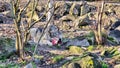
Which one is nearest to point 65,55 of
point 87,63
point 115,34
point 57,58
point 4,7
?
point 57,58

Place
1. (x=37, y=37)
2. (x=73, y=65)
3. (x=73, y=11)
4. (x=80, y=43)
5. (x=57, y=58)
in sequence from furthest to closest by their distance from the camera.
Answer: (x=73, y=11)
(x=37, y=37)
(x=80, y=43)
(x=57, y=58)
(x=73, y=65)

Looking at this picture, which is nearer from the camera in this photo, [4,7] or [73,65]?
[73,65]

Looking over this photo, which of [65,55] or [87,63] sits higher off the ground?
[87,63]

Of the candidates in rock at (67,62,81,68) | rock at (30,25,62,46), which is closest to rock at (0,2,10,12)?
rock at (30,25,62,46)

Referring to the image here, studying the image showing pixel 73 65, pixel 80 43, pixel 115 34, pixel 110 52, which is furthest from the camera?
pixel 115 34

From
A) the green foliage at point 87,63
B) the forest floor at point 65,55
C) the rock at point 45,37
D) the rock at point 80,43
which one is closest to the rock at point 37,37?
the rock at point 45,37

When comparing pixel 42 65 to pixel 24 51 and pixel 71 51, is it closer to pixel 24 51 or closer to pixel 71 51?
pixel 24 51

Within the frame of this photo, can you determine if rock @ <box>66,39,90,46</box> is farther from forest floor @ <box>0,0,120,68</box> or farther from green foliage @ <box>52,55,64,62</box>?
green foliage @ <box>52,55,64,62</box>

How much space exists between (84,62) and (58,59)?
3.37ft

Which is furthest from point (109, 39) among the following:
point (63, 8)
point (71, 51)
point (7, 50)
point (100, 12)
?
point (63, 8)

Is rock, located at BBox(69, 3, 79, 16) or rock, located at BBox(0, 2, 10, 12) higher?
rock, located at BBox(0, 2, 10, 12)

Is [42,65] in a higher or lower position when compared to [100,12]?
lower

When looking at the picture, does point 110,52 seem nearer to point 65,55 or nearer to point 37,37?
point 65,55

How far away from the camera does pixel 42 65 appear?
8719 millimetres
